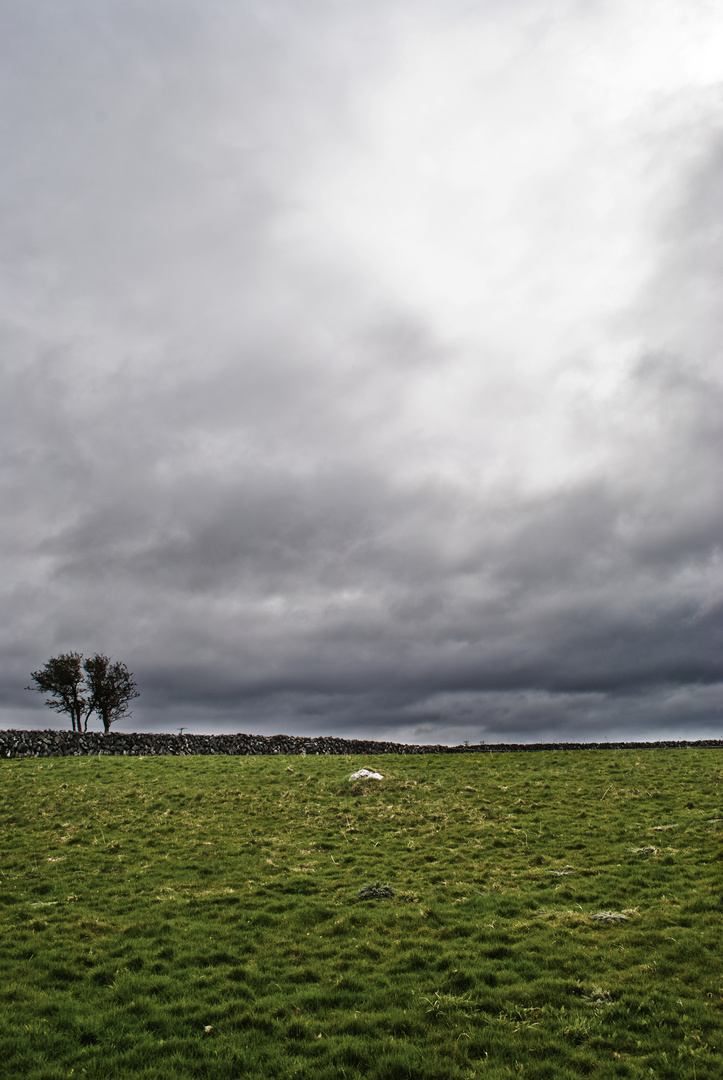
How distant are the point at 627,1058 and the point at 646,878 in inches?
426

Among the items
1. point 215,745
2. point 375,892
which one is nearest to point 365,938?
point 375,892

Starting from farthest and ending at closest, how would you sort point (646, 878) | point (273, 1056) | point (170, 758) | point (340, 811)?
point (170, 758) < point (340, 811) < point (646, 878) < point (273, 1056)

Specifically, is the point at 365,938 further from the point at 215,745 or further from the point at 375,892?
the point at 215,745

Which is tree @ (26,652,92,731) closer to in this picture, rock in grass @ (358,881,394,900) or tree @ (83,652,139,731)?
tree @ (83,652,139,731)

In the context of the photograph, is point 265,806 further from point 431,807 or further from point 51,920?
point 51,920

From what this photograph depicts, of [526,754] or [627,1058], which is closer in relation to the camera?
[627,1058]

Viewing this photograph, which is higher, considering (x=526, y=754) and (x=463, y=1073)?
(x=463, y=1073)

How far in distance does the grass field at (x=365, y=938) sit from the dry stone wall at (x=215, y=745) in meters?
21.0

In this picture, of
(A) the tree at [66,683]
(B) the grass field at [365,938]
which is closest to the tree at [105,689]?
(A) the tree at [66,683]

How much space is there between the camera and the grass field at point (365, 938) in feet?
37.6

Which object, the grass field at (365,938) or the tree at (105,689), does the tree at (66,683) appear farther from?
the grass field at (365,938)

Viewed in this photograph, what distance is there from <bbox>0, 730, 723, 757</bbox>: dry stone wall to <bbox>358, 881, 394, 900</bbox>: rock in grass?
125 ft

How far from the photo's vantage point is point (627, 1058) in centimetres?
1088

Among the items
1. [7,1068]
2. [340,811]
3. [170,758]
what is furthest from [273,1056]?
[170,758]
